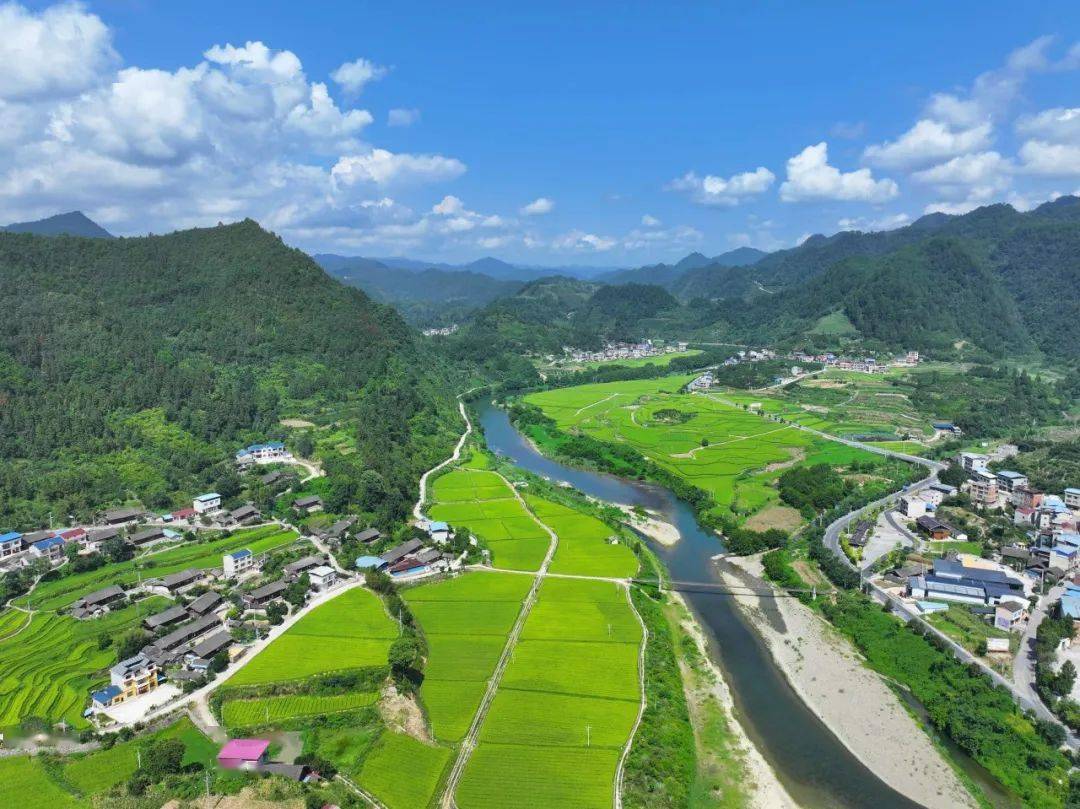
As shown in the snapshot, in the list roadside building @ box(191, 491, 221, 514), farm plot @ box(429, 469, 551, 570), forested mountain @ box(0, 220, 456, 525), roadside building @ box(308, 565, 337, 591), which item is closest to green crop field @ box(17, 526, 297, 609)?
roadside building @ box(191, 491, 221, 514)

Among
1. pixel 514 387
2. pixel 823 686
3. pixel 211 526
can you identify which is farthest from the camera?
pixel 514 387

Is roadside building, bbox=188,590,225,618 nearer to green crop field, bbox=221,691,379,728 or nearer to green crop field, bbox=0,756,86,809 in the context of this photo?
green crop field, bbox=221,691,379,728

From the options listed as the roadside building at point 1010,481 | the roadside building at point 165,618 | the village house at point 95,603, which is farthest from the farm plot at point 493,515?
the roadside building at point 1010,481

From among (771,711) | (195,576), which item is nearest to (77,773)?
(195,576)

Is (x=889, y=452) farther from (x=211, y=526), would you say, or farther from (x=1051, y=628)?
(x=211, y=526)

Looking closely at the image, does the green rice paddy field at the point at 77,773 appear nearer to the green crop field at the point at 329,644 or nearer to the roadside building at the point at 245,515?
the green crop field at the point at 329,644

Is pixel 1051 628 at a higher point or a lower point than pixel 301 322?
lower

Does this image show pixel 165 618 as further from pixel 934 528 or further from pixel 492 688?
pixel 934 528

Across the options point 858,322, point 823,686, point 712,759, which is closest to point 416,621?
point 712,759

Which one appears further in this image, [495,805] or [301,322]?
[301,322]
